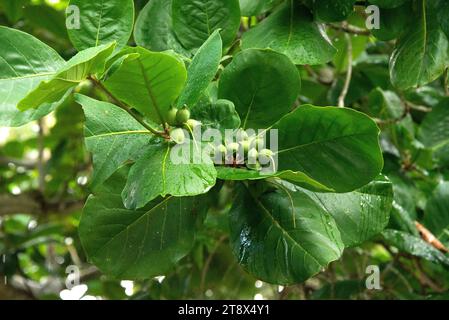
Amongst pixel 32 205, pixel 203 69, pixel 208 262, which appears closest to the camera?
pixel 203 69

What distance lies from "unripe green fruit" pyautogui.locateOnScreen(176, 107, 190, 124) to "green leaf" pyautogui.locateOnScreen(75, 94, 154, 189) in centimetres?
6

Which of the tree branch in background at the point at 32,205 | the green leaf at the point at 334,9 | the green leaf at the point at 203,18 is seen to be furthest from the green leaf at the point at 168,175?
the tree branch in background at the point at 32,205

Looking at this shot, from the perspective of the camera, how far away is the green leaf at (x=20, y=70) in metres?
0.73

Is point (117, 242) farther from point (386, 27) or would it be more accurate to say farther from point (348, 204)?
point (386, 27)

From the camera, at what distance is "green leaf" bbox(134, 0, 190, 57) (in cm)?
98

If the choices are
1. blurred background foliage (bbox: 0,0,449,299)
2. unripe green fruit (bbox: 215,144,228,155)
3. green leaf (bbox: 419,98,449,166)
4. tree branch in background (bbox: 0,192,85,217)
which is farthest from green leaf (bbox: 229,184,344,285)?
tree branch in background (bbox: 0,192,85,217)

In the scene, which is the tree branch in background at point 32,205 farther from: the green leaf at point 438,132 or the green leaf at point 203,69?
the green leaf at point 203,69

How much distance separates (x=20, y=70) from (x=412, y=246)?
790 mm

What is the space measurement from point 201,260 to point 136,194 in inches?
→ 43.4

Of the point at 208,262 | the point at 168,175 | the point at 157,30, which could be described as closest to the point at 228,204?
the point at 208,262

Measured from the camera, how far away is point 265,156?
833 mm

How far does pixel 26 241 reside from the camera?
223 cm

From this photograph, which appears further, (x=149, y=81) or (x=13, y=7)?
(x=13, y=7)

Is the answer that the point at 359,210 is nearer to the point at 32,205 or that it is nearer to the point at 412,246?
the point at 412,246
